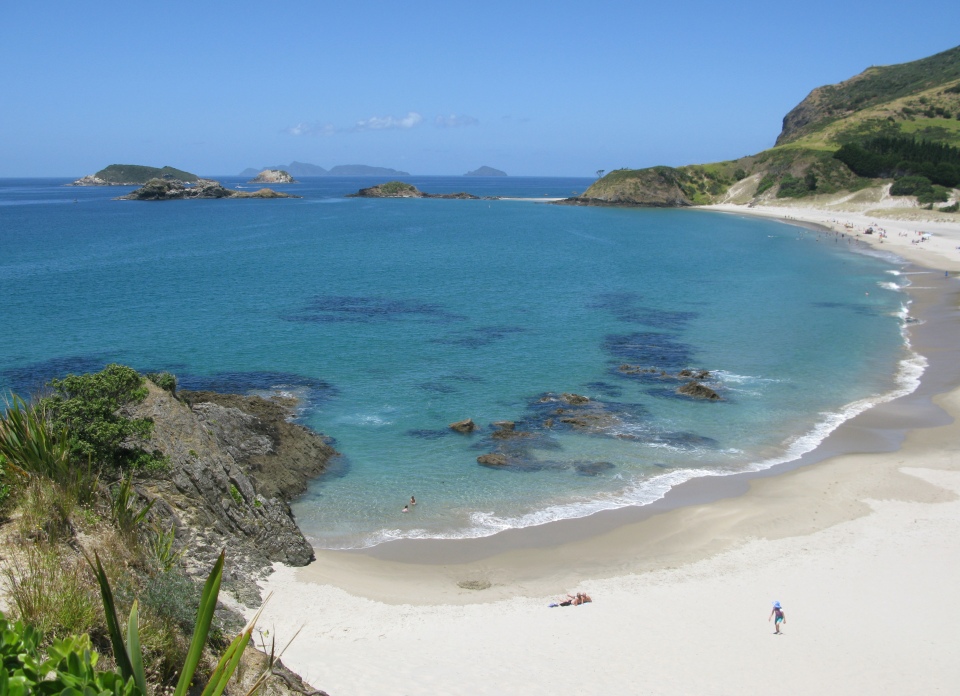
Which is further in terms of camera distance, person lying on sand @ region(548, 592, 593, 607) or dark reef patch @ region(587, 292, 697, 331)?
dark reef patch @ region(587, 292, 697, 331)

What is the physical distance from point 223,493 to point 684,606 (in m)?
12.7

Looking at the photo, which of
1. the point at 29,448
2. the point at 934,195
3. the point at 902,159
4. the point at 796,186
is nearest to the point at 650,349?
the point at 29,448

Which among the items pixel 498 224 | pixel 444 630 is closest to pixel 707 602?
pixel 444 630

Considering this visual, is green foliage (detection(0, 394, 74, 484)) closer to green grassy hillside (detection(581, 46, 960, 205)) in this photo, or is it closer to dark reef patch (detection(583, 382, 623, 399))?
dark reef patch (detection(583, 382, 623, 399))

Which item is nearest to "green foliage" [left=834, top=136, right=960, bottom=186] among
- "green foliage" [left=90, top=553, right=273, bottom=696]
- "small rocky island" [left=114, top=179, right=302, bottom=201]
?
"green foliage" [left=90, top=553, right=273, bottom=696]

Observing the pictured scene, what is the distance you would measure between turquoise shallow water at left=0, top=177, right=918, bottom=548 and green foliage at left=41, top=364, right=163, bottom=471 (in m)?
6.88

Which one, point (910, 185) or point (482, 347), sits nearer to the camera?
point (482, 347)

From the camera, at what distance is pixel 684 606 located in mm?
18141

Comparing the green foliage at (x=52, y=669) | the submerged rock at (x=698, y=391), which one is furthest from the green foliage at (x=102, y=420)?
the submerged rock at (x=698, y=391)

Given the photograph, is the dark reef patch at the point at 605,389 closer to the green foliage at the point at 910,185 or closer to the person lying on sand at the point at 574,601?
the person lying on sand at the point at 574,601

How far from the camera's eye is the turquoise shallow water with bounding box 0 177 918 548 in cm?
2647

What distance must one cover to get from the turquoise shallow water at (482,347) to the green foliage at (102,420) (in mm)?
6878

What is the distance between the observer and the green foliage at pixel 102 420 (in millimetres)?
16375

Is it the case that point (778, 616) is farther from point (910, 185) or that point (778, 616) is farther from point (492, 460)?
point (910, 185)
